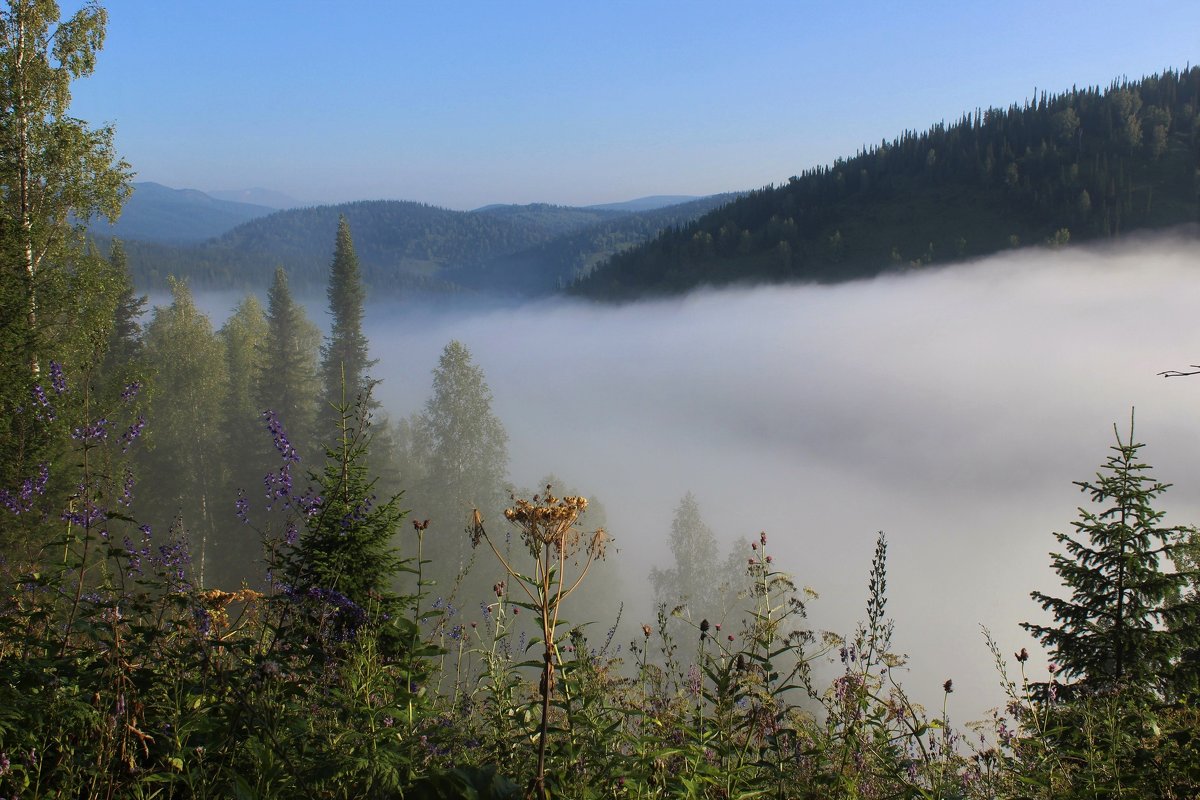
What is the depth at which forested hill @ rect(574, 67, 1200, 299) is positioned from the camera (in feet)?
518

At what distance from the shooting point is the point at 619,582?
57469 millimetres

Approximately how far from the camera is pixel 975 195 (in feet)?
555

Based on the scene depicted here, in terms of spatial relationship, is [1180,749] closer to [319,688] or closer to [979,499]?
[319,688]

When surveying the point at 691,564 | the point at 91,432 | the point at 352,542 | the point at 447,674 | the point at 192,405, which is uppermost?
the point at 91,432

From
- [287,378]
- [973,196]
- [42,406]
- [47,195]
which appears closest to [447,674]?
[42,406]

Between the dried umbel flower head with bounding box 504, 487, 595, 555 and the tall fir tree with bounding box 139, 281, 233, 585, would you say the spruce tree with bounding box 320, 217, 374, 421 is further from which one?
the dried umbel flower head with bounding box 504, 487, 595, 555

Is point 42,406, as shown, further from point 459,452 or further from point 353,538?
point 459,452

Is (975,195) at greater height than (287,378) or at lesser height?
greater

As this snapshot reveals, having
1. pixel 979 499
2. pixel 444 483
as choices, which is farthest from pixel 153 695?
pixel 979 499

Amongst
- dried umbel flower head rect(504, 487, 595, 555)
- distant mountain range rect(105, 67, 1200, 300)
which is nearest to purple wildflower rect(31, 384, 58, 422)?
dried umbel flower head rect(504, 487, 595, 555)

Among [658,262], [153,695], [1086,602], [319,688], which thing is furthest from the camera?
[658,262]

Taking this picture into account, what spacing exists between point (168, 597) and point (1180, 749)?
406 cm

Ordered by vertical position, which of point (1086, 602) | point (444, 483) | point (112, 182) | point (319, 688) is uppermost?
→ point (112, 182)

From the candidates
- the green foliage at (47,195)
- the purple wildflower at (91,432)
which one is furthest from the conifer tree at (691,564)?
the purple wildflower at (91,432)
